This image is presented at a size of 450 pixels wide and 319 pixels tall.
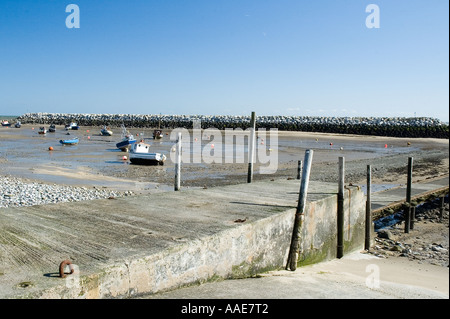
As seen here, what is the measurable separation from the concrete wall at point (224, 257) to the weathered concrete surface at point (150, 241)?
1 cm

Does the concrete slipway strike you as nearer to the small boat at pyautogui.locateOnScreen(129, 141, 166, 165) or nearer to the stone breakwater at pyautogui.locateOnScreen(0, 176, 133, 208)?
the stone breakwater at pyautogui.locateOnScreen(0, 176, 133, 208)

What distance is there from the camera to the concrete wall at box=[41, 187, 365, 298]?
4.23m

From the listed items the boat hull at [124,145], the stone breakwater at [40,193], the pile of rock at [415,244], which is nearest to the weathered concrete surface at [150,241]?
the pile of rock at [415,244]

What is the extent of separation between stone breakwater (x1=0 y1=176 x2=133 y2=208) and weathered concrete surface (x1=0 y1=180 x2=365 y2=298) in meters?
7.04

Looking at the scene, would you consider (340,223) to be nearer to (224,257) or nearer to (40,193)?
(224,257)

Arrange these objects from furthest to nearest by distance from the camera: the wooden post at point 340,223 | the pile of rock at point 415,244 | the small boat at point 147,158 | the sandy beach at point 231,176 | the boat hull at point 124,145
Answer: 1. the boat hull at point 124,145
2. the small boat at point 147,158
3. the pile of rock at point 415,244
4. the sandy beach at point 231,176
5. the wooden post at point 340,223

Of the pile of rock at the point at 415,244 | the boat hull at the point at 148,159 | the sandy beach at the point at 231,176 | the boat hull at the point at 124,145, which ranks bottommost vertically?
the pile of rock at the point at 415,244

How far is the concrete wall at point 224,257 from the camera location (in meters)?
4.23

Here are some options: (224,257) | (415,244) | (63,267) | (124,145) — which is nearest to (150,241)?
(224,257)

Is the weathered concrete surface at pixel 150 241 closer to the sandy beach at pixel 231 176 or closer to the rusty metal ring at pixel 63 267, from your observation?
the rusty metal ring at pixel 63 267

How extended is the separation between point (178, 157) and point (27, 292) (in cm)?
690

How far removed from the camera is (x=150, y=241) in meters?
5.28
